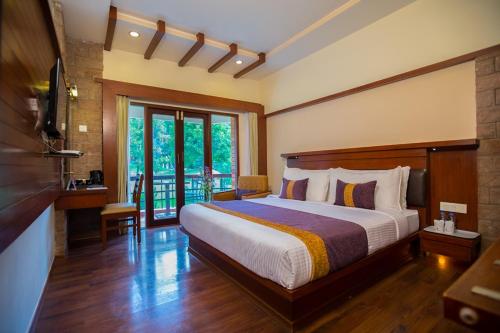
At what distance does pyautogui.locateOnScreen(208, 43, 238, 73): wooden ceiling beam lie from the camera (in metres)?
4.00

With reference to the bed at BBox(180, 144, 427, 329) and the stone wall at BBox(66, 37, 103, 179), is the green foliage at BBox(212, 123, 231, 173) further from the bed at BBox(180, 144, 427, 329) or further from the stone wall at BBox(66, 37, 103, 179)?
the bed at BBox(180, 144, 427, 329)

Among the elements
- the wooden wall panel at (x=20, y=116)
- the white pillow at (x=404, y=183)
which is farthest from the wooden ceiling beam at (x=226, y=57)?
the white pillow at (x=404, y=183)

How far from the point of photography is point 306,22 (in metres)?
3.43

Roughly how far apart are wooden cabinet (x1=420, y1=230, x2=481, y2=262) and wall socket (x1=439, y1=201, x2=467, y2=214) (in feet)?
0.98

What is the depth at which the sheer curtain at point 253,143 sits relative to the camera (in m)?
5.21

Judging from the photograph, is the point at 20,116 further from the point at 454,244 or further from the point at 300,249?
the point at 454,244

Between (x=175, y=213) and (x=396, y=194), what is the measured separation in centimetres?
382

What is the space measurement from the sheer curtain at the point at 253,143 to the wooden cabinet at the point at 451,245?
324 cm

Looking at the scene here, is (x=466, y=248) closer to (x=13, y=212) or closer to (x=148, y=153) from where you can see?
(x=13, y=212)

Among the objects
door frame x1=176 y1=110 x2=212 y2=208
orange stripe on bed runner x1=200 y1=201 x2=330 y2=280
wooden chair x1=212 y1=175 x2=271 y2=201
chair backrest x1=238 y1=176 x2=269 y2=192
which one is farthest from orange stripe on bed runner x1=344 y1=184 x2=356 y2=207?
door frame x1=176 y1=110 x2=212 y2=208

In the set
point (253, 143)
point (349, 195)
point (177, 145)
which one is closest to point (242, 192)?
point (253, 143)

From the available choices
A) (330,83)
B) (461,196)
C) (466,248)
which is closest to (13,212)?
(466,248)

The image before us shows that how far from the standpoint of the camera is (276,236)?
5.90 ft

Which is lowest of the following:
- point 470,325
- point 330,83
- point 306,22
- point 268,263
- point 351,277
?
point 351,277
